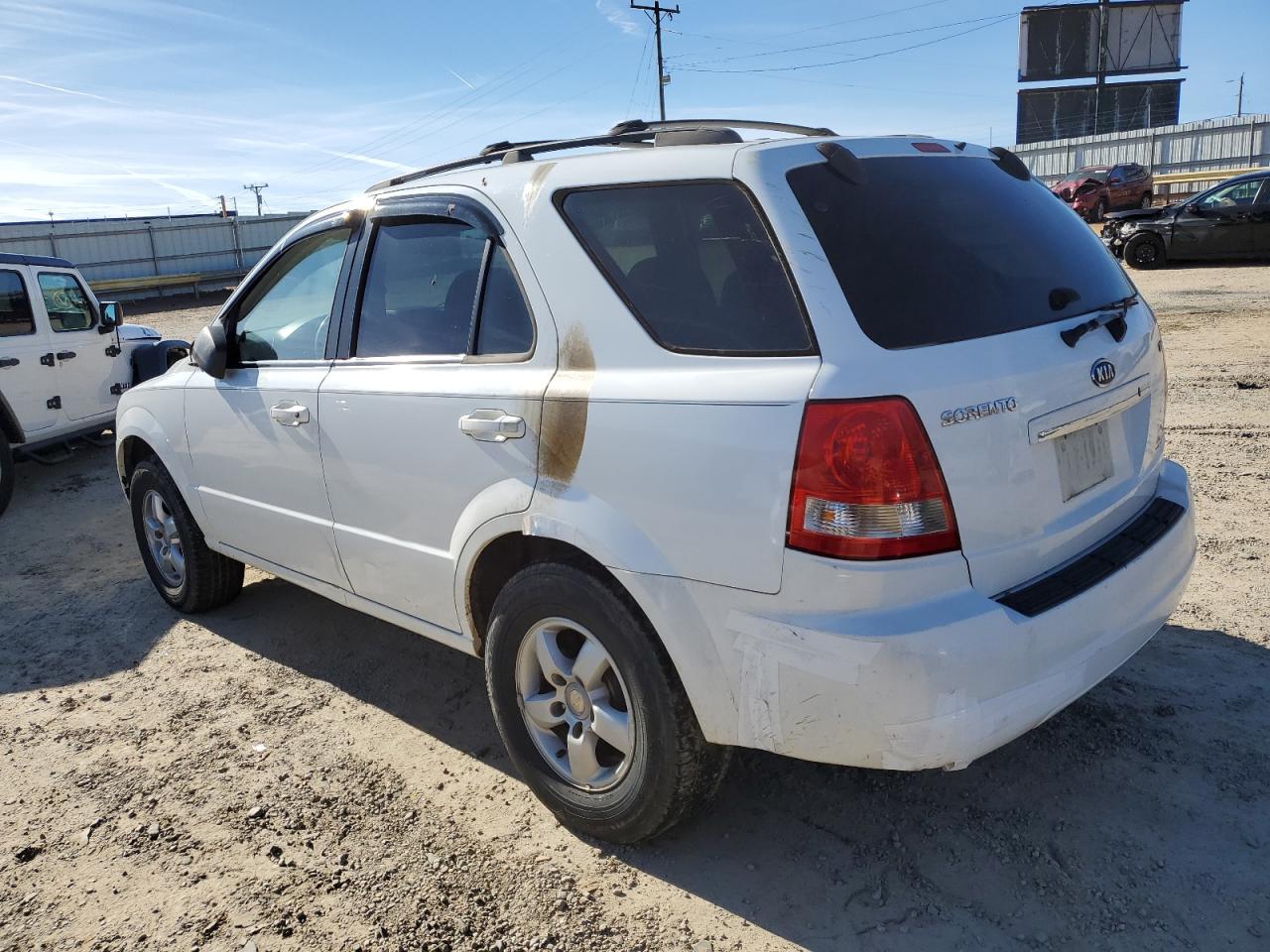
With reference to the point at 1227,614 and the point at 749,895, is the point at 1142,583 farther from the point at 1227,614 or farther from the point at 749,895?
the point at 1227,614

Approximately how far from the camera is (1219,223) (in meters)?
17.0

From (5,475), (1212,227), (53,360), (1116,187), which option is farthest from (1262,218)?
(5,475)

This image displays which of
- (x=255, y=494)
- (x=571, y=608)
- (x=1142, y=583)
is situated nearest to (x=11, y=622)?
(x=255, y=494)

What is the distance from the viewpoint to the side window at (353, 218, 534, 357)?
296 cm

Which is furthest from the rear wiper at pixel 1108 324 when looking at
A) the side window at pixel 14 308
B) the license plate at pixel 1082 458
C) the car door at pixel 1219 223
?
the car door at pixel 1219 223

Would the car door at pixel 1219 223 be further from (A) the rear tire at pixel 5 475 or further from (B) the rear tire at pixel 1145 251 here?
(A) the rear tire at pixel 5 475

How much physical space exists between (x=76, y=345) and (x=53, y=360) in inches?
13.7

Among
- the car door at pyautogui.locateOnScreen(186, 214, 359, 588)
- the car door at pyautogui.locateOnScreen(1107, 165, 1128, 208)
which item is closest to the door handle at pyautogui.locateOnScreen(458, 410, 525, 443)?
the car door at pyautogui.locateOnScreen(186, 214, 359, 588)

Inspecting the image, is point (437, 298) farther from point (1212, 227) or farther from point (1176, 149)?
point (1176, 149)

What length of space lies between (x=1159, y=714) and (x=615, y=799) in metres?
1.92

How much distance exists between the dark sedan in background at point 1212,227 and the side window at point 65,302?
16980 millimetres

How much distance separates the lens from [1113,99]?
55.3 metres

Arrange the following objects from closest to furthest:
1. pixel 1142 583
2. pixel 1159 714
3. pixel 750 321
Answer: pixel 750 321 → pixel 1142 583 → pixel 1159 714

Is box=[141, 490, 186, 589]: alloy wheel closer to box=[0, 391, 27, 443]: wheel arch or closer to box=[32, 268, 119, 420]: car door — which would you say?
box=[0, 391, 27, 443]: wheel arch
